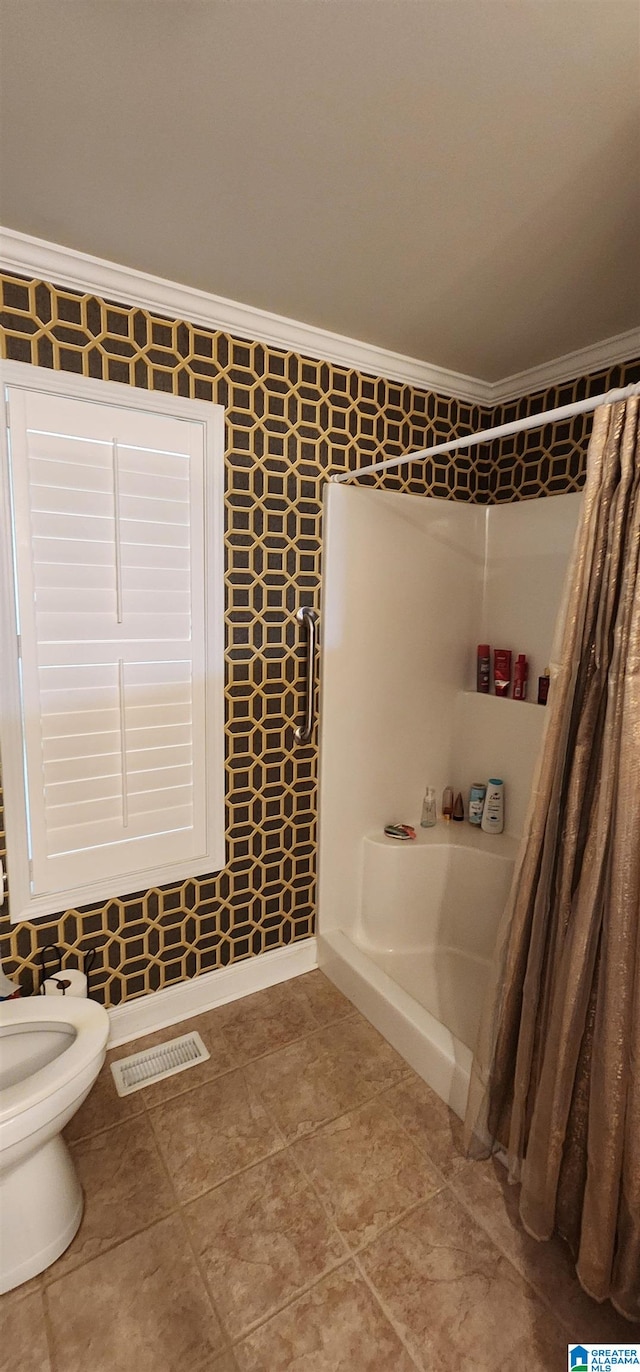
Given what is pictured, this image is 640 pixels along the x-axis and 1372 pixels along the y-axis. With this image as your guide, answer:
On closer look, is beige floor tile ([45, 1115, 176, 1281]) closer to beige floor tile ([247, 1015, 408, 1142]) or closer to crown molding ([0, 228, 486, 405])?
beige floor tile ([247, 1015, 408, 1142])

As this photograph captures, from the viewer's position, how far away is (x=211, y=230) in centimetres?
142

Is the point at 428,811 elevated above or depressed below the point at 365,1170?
above

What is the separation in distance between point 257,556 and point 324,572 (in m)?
0.27

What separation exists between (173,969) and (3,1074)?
65 centimetres

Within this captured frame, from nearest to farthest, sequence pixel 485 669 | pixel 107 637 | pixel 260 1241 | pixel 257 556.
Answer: pixel 260 1241
pixel 107 637
pixel 257 556
pixel 485 669

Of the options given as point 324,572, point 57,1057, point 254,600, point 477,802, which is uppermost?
point 324,572

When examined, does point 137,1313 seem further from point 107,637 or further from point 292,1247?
point 107,637

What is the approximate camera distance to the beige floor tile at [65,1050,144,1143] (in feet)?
5.30

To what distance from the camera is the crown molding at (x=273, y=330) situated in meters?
1.50

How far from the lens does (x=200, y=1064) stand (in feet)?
6.06

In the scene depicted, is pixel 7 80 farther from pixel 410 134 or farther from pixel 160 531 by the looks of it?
pixel 160 531

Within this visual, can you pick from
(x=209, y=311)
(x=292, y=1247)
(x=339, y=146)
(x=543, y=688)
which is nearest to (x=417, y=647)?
(x=543, y=688)

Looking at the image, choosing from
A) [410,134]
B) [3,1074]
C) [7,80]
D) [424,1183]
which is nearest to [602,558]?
[410,134]

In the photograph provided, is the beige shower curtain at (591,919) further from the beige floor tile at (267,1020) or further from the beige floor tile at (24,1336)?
the beige floor tile at (24,1336)
